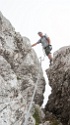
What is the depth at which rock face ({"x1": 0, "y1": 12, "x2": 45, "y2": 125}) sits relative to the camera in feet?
57.5

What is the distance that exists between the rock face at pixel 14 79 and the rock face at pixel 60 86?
2.27 m

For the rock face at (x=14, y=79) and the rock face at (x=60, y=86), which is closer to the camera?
the rock face at (x=14, y=79)

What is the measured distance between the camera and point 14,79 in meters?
20.0

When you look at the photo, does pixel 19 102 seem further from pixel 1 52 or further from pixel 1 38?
pixel 1 38

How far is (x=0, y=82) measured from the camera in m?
18.1

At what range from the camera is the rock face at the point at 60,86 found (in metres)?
26.9

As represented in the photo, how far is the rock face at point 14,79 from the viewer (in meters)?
17.5

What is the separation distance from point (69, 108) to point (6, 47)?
29.1 feet

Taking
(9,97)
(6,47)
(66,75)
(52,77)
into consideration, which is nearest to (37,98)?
(52,77)

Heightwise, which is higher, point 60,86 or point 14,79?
point 14,79

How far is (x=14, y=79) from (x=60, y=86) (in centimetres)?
977

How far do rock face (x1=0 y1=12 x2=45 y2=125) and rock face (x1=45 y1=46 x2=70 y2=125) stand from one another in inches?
89.3

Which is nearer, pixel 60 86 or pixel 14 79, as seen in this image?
pixel 14 79

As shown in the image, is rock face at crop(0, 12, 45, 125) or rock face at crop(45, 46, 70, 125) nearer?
rock face at crop(0, 12, 45, 125)
